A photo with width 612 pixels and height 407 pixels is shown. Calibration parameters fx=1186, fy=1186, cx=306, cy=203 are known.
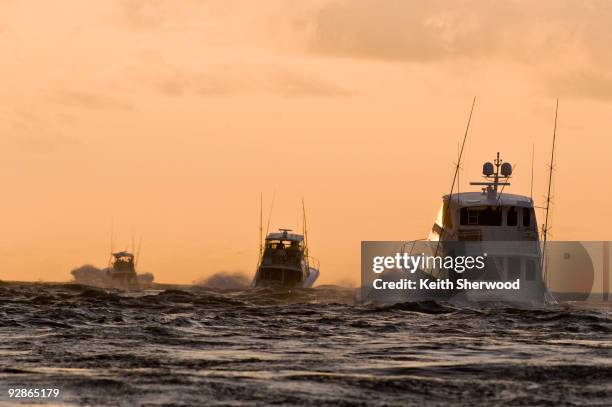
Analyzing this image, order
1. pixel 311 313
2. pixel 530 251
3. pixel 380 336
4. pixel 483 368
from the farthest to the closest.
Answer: pixel 530 251, pixel 311 313, pixel 380 336, pixel 483 368

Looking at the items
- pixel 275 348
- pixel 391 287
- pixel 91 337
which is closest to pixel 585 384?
pixel 275 348

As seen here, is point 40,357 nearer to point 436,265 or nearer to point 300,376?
point 300,376

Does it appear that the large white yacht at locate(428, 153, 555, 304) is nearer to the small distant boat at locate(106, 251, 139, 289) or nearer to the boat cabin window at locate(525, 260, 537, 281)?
the boat cabin window at locate(525, 260, 537, 281)

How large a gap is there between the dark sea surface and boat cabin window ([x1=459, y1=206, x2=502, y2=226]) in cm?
1439

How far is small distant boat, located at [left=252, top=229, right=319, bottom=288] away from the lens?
92.5 meters

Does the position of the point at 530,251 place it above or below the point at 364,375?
above

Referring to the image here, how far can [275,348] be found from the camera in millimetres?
31000

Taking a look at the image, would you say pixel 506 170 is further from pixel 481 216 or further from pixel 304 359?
pixel 304 359

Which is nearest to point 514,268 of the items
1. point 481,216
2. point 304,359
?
point 481,216

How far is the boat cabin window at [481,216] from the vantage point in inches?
2395

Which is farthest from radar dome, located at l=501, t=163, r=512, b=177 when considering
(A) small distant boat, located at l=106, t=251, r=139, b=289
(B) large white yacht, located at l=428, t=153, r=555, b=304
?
(A) small distant boat, located at l=106, t=251, r=139, b=289

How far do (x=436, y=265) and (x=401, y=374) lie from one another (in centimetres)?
3761

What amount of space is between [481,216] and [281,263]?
110 feet

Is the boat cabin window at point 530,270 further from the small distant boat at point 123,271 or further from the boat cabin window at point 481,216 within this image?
the small distant boat at point 123,271
